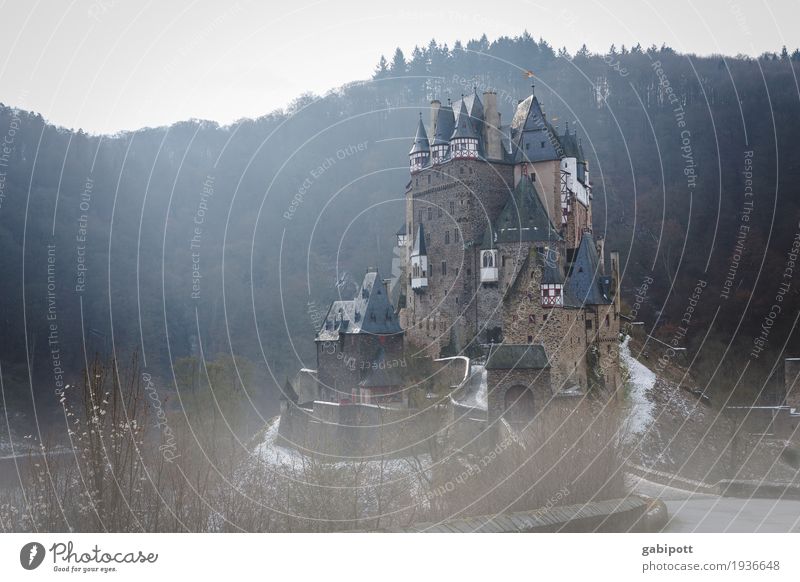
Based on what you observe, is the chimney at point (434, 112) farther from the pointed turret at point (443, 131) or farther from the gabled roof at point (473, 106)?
the gabled roof at point (473, 106)

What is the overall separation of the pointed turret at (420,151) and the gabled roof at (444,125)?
1.09 meters

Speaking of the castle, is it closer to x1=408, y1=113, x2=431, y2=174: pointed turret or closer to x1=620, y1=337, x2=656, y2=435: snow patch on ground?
x1=408, y1=113, x2=431, y2=174: pointed turret

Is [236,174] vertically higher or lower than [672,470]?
higher

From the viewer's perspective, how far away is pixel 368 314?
32.1 meters

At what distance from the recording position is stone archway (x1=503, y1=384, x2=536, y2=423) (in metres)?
25.4

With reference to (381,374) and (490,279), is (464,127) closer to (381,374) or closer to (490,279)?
(490,279)

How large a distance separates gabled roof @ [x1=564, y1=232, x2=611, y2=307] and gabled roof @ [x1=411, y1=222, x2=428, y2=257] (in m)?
6.68

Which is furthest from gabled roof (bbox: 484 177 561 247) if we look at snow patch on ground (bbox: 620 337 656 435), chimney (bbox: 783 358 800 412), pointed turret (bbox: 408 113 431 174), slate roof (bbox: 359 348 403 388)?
chimney (bbox: 783 358 800 412)

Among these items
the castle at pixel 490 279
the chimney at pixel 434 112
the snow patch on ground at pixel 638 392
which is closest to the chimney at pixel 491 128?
the castle at pixel 490 279

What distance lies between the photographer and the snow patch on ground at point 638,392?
1164 inches

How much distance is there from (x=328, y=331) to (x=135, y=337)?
7.33 metres

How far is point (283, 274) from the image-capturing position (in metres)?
50.5

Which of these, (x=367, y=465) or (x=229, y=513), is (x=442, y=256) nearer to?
(x=367, y=465)
